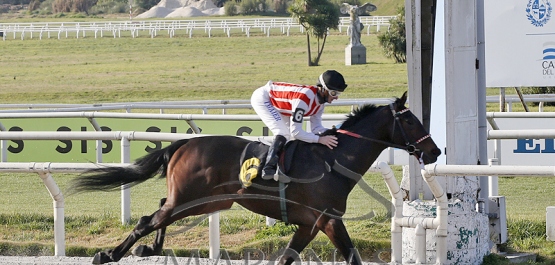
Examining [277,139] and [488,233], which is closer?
[277,139]

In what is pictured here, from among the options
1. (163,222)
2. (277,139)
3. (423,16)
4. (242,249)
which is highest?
(423,16)

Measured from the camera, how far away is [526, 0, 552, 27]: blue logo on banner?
38.1 feet

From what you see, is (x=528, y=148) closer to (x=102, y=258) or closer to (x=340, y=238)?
(x=340, y=238)

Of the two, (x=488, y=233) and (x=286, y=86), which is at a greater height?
(x=286, y=86)

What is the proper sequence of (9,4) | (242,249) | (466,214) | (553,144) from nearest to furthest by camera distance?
(466,214), (242,249), (553,144), (9,4)

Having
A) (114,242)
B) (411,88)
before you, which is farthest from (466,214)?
(114,242)

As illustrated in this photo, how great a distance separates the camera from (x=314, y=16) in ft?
117

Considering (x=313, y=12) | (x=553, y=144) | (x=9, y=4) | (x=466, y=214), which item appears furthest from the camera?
(x=9, y=4)

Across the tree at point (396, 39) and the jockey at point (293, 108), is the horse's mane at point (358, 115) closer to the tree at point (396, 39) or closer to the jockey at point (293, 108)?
the jockey at point (293, 108)

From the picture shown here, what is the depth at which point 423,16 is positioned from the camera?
6.01 metres

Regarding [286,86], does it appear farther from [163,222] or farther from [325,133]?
[163,222]

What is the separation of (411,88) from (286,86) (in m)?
0.90

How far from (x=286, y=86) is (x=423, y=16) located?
1.12 m

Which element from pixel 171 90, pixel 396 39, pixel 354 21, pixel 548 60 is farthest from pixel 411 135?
pixel 396 39
